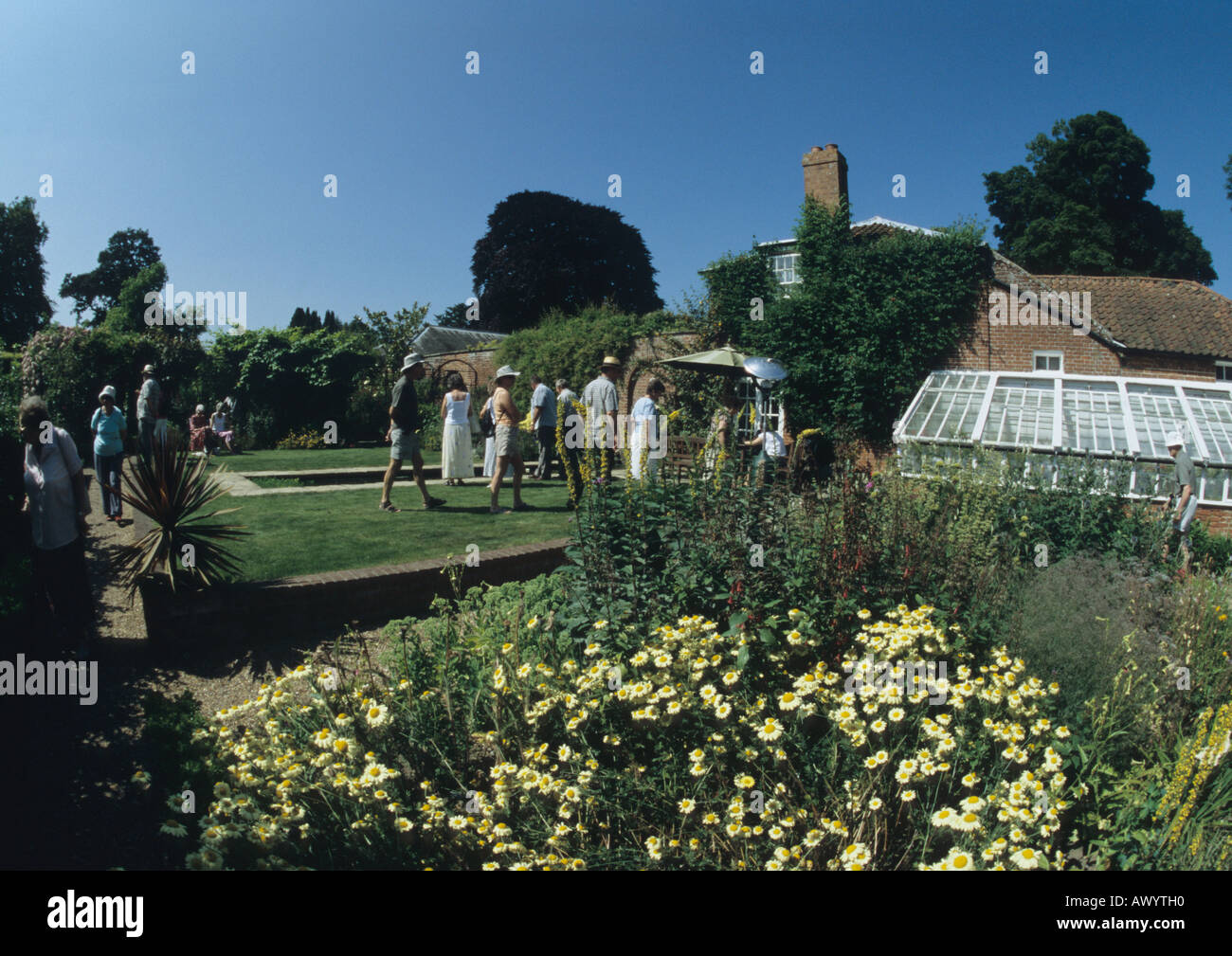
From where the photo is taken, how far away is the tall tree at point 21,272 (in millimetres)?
39688

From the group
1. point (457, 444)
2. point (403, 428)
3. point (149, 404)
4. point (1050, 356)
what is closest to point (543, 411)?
point (457, 444)

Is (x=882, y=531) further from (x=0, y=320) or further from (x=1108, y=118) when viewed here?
(x=0, y=320)

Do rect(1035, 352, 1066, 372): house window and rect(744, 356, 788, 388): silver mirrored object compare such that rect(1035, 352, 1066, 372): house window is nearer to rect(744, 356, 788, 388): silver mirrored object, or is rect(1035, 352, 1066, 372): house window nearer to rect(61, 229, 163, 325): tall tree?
rect(744, 356, 788, 388): silver mirrored object

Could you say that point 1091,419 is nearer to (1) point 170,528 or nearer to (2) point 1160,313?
(2) point 1160,313

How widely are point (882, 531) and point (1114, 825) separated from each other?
1710 mm

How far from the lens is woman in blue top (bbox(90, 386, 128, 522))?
941cm

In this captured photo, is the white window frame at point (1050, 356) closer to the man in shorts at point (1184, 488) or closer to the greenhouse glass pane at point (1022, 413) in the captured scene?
the greenhouse glass pane at point (1022, 413)

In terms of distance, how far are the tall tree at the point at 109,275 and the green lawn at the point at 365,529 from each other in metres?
55.7

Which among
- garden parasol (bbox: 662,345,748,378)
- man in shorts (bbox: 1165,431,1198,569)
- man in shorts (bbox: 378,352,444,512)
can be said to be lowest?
man in shorts (bbox: 1165,431,1198,569)

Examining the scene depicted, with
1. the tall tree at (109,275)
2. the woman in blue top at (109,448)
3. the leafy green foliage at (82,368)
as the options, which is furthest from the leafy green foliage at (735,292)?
the tall tree at (109,275)

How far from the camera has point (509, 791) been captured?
9.29ft

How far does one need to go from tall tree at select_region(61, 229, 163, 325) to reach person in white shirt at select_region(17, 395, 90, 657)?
59028mm

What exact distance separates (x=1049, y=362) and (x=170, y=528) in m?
17.0

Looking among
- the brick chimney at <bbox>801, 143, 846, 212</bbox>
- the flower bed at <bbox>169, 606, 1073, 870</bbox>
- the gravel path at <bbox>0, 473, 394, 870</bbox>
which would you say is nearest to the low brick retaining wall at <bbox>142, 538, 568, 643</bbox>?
the gravel path at <bbox>0, 473, 394, 870</bbox>
